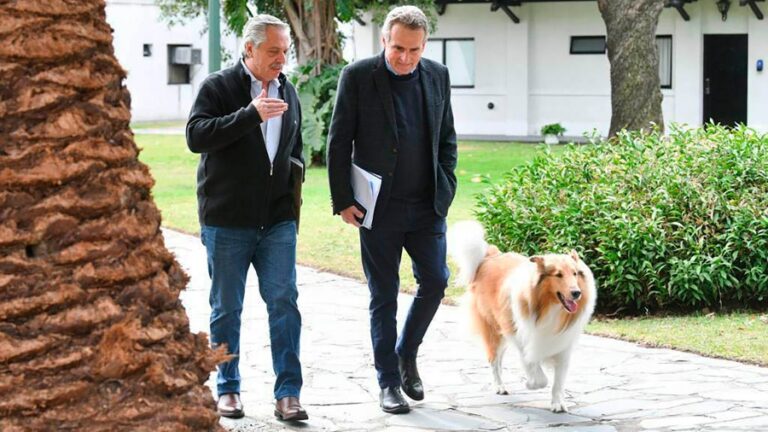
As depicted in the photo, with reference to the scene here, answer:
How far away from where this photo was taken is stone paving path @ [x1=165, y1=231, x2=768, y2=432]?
6.50 meters

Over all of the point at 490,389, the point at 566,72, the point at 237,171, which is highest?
the point at 566,72

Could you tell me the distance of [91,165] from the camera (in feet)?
10.2

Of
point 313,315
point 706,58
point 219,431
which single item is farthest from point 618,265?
point 706,58

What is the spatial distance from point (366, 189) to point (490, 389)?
1.56m

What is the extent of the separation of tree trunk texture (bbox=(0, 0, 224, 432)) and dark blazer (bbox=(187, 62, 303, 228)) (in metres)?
3.04

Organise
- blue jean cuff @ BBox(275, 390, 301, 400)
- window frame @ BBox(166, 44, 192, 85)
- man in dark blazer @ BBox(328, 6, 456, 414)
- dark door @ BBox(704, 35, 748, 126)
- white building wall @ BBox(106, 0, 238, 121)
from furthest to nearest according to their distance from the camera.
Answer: window frame @ BBox(166, 44, 192, 85) < white building wall @ BBox(106, 0, 238, 121) < dark door @ BBox(704, 35, 748, 126) < man in dark blazer @ BBox(328, 6, 456, 414) < blue jean cuff @ BBox(275, 390, 301, 400)

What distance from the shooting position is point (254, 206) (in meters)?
6.31

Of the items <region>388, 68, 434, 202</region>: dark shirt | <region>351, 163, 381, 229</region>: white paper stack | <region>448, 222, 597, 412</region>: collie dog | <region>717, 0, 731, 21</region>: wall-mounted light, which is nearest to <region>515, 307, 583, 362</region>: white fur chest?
<region>448, 222, 597, 412</region>: collie dog

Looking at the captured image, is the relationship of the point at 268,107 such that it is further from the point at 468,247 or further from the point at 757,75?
the point at 757,75

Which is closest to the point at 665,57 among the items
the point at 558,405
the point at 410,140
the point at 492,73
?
the point at 492,73

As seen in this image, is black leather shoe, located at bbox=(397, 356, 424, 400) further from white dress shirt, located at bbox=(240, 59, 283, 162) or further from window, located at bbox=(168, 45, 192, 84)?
window, located at bbox=(168, 45, 192, 84)

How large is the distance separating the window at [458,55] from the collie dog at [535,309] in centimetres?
2729

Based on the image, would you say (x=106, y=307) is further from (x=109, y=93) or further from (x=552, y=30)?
(x=552, y=30)

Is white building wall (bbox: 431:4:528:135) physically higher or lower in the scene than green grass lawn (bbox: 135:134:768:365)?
higher
